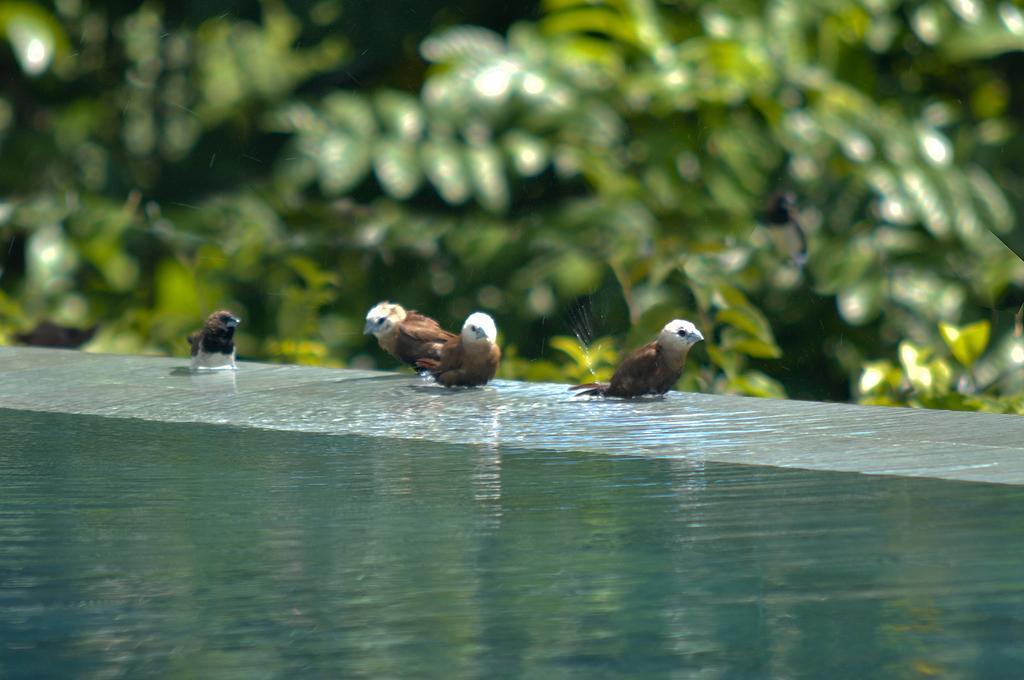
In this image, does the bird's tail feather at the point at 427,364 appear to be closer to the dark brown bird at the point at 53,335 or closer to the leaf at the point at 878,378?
the leaf at the point at 878,378

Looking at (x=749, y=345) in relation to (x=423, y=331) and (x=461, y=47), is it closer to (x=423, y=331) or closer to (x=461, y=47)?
(x=423, y=331)

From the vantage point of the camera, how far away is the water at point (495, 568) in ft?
7.53

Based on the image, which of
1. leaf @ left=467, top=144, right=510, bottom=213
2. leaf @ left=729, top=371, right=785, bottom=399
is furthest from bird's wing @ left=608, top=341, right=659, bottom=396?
leaf @ left=467, top=144, right=510, bottom=213

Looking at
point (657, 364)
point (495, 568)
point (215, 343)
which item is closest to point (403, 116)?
point (215, 343)

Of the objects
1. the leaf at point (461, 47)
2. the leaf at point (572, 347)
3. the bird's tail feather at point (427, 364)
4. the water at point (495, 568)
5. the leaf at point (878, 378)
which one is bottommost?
the water at point (495, 568)

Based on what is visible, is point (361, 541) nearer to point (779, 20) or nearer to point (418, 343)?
point (418, 343)

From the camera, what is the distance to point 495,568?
9.18 feet

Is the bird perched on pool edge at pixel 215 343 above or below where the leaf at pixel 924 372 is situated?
above

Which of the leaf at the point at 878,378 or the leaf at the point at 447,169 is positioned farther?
the leaf at the point at 447,169

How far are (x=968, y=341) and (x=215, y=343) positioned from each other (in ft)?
7.15

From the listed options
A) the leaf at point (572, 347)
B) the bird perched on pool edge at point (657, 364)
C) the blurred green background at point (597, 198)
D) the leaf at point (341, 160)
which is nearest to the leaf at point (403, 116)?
the blurred green background at point (597, 198)

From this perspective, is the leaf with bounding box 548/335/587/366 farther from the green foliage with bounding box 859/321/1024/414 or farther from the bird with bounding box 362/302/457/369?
the green foliage with bounding box 859/321/1024/414

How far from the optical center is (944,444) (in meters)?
4.05

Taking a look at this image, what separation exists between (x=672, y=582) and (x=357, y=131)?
3.61 metres
